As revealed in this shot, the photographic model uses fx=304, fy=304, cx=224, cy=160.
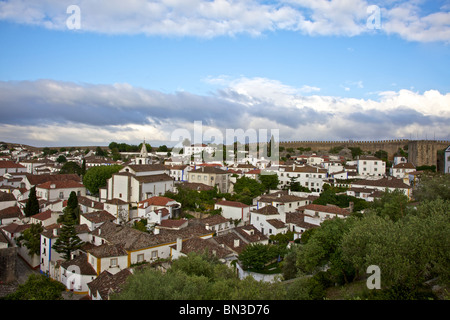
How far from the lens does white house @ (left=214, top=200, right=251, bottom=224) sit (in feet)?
94.9

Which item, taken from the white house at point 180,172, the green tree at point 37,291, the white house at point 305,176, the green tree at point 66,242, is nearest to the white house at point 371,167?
the white house at point 305,176

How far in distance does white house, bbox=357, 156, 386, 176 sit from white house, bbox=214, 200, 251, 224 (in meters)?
25.9

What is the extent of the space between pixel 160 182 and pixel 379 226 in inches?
1044

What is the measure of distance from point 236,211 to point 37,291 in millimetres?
19330

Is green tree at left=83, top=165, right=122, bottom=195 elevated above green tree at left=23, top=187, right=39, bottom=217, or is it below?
above

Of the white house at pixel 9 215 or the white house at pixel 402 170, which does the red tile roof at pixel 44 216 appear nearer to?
the white house at pixel 9 215

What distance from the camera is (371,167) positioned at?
Answer: 47.3 m

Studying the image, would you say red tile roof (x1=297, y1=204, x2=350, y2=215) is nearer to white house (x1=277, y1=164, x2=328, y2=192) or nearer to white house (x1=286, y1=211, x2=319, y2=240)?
white house (x1=286, y1=211, x2=319, y2=240)

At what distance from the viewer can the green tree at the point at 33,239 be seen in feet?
75.0

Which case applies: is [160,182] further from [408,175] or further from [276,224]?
[408,175]

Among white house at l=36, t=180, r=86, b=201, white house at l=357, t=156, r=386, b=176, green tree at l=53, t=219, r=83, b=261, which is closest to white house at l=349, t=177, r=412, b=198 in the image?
white house at l=357, t=156, r=386, b=176

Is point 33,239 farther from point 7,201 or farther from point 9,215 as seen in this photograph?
point 7,201
